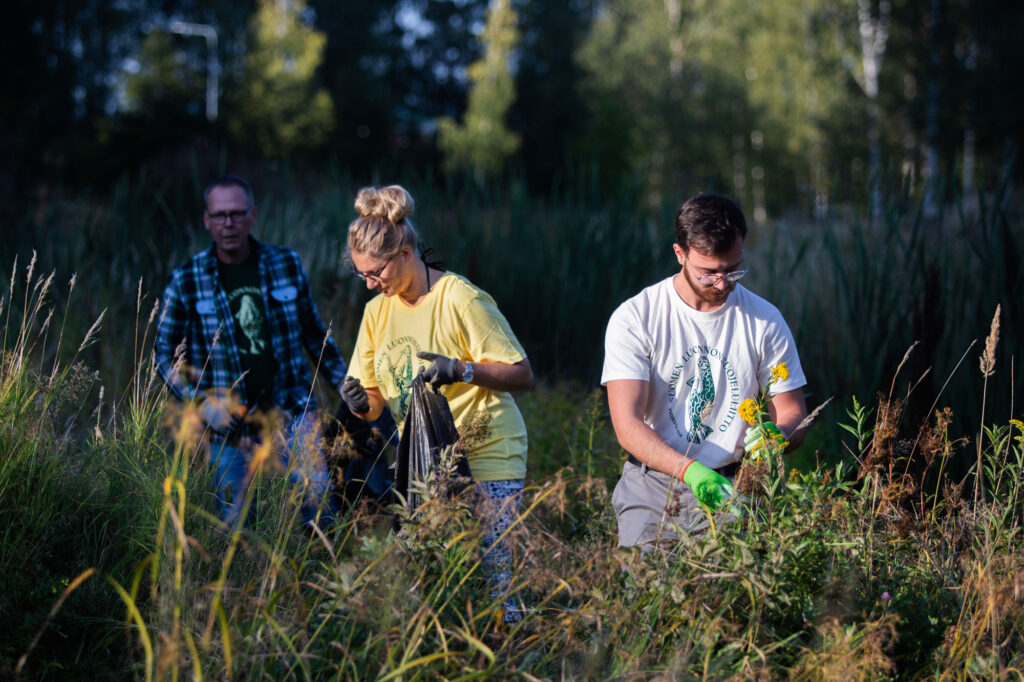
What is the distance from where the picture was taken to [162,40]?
70.2 ft

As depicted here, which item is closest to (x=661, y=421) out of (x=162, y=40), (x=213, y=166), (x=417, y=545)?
(x=417, y=545)

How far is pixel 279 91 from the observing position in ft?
75.8

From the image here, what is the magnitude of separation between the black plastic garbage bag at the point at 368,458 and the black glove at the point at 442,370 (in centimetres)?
44

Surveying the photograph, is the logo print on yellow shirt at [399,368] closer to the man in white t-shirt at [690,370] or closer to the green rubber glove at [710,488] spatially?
the man in white t-shirt at [690,370]

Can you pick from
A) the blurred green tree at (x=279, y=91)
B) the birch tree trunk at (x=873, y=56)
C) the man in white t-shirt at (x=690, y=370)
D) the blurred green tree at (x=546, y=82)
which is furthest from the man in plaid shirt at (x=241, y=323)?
the blurred green tree at (x=546, y=82)

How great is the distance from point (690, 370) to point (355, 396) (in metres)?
1.08

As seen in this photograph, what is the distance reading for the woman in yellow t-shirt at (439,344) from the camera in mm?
2873

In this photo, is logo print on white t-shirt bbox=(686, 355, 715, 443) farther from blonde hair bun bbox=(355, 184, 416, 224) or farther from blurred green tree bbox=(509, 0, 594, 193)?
blurred green tree bbox=(509, 0, 594, 193)

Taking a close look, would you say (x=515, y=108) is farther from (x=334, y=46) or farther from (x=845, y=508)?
(x=845, y=508)

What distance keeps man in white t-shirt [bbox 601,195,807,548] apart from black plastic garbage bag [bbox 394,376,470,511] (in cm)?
48

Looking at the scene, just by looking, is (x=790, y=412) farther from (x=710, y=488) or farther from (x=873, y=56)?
(x=873, y=56)

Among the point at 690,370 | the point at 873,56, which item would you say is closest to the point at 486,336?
the point at 690,370

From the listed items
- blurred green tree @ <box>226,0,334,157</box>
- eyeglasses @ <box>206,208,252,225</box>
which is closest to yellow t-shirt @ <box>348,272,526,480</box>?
eyeglasses @ <box>206,208,252,225</box>

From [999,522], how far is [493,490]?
4.56ft
